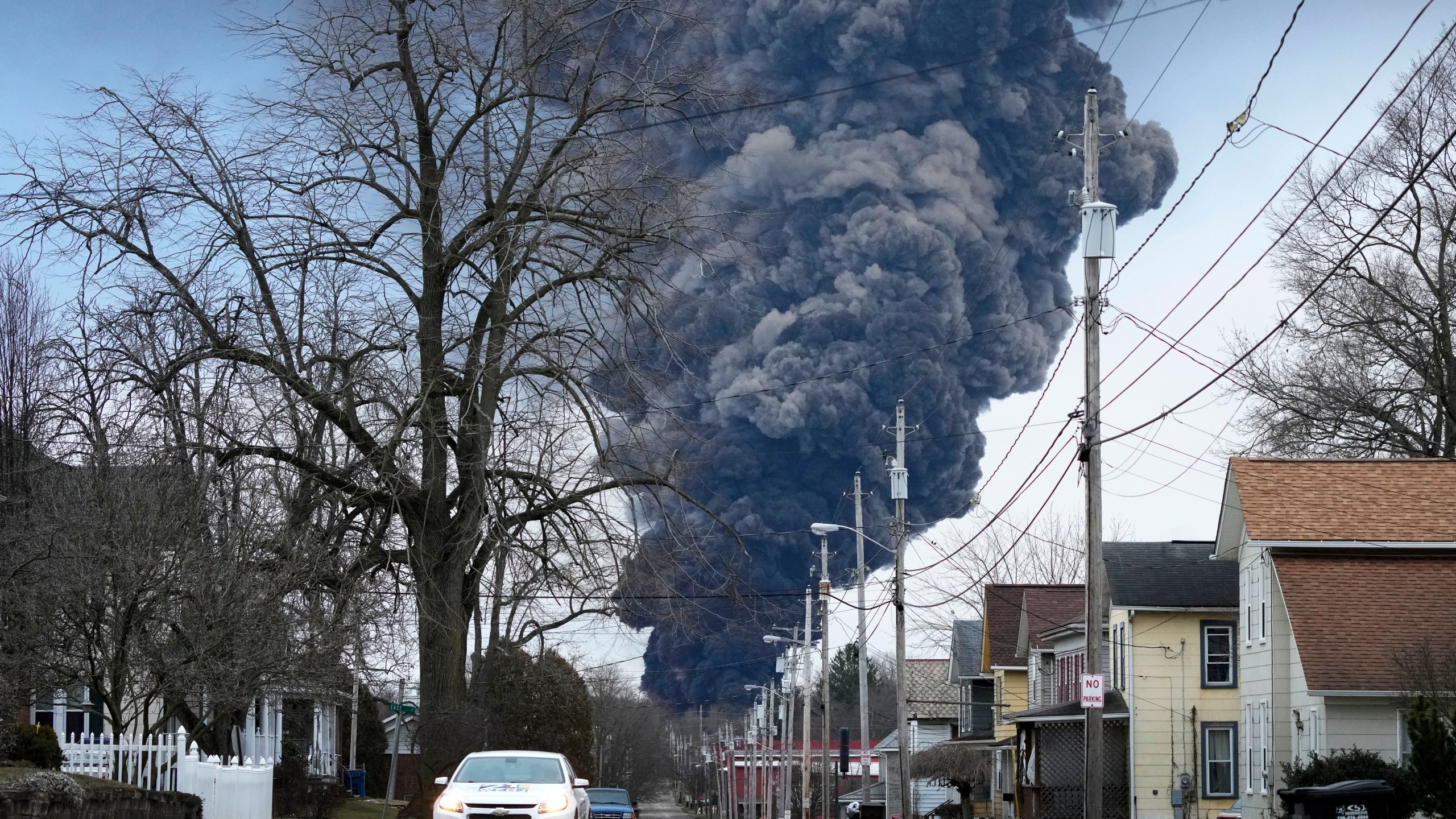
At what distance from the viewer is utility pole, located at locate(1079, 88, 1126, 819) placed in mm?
23609

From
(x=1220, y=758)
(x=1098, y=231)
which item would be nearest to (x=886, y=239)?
(x=1220, y=758)

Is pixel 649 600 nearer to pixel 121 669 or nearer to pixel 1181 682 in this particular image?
pixel 121 669

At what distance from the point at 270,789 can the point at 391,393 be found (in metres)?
7.63

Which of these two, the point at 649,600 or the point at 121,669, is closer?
the point at 121,669

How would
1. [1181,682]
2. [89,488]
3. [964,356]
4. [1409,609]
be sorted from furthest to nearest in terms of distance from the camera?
1. [964,356]
2. [1181,682]
3. [1409,609]
4. [89,488]

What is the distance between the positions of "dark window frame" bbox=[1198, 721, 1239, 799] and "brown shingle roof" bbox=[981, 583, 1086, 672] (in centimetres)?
1158

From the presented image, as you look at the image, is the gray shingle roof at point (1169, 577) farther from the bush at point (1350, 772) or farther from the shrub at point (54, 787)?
the shrub at point (54, 787)

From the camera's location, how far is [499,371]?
87.0ft

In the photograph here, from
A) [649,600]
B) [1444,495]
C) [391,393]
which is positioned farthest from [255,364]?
[1444,495]

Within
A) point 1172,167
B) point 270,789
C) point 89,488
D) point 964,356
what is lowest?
point 270,789

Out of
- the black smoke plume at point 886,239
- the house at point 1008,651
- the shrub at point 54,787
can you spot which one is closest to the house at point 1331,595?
the house at point 1008,651

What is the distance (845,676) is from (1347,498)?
131m

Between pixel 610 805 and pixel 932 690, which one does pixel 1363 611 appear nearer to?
pixel 610 805

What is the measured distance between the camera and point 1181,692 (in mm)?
40562
